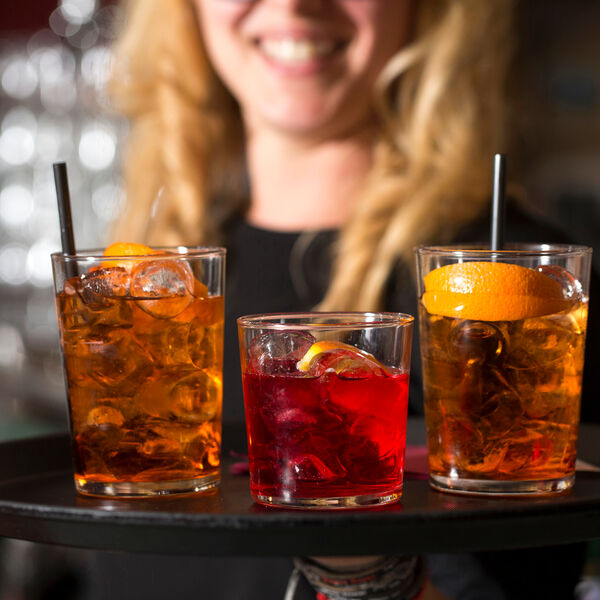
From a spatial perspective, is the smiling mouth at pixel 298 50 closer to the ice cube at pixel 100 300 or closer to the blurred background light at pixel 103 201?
the ice cube at pixel 100 300

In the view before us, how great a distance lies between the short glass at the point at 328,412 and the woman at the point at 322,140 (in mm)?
928

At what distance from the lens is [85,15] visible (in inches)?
159

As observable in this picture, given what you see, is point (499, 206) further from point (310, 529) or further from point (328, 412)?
point (310, 529)

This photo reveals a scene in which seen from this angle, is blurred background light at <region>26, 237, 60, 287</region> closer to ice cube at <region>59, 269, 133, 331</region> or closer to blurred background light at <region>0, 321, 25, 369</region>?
blurred background light at <region>0, 321, 25, 369</region>

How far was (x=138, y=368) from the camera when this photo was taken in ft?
3.07

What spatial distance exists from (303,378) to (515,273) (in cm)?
23

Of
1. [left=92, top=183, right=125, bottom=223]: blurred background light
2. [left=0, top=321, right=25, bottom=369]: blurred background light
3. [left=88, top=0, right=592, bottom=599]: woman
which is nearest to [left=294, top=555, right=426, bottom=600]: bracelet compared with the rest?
[left=88, top=0, right=592, bottom=599]: woman

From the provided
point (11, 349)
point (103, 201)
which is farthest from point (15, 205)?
point (11, 349)

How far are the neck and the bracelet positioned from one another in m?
1.11

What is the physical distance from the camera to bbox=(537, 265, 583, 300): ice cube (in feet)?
3.02

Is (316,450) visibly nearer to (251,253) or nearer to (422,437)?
(422,437)

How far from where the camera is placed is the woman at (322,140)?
1955 mm

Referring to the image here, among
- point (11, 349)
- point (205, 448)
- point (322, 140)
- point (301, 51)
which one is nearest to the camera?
point (205, 448)

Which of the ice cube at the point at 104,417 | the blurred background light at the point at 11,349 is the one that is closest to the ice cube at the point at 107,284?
the ice cube at the point at 104,417
